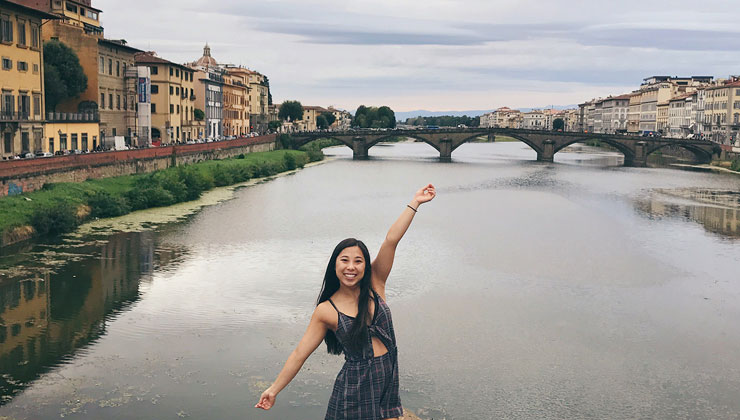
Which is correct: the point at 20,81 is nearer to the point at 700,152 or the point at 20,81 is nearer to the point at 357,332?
the point at 357,332

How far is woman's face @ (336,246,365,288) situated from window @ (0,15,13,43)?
3187cm

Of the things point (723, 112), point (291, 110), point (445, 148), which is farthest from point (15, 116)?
point (291, 110)

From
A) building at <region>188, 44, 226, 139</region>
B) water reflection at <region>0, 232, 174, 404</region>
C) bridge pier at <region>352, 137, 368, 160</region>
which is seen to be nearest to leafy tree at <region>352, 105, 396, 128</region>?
bridge pier at <region>352, 137, 368, 160</region>

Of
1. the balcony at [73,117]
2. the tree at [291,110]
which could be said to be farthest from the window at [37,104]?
the tree at [291,110]

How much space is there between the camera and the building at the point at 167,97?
53.7 metres

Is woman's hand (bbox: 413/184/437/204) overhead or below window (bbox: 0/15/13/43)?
below

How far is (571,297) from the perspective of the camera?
19516 mm

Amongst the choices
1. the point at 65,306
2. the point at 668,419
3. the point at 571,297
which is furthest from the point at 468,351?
the point at 65,306

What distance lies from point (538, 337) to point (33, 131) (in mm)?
26799

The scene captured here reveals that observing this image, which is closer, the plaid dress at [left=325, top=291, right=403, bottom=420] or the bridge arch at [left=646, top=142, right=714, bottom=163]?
the plaid dress at [left=325, top=291, right=403, bottom=420]

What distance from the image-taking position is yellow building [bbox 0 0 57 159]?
3259 centimetres

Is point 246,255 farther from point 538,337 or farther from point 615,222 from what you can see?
point 615,222

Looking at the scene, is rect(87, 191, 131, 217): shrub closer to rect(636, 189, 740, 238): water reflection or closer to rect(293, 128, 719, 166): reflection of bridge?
Result: rect(636, 189, 740, 238): water reflection

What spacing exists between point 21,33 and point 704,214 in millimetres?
30682
